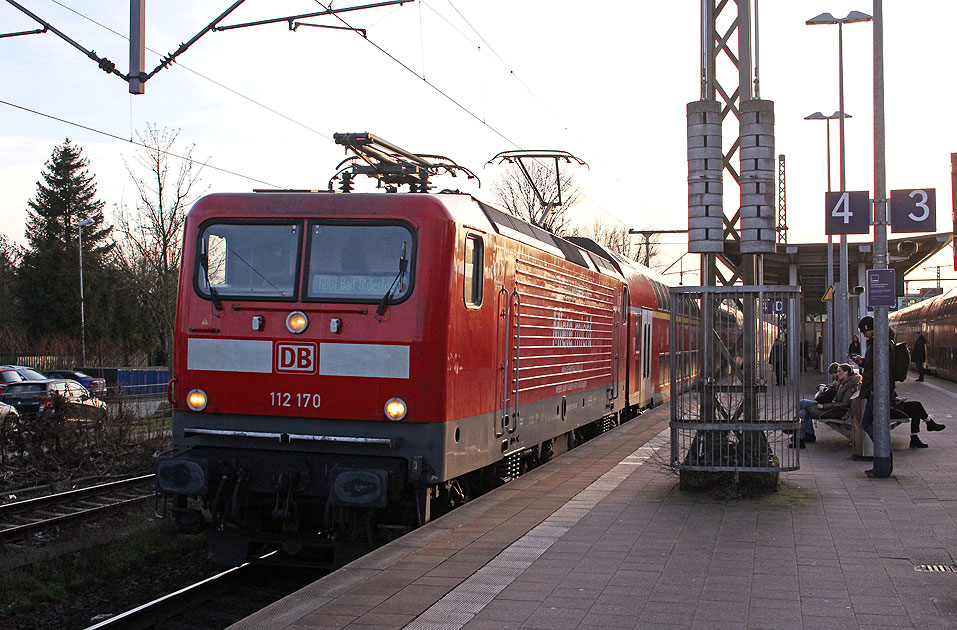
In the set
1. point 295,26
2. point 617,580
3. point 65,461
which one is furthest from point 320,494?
point 65,461

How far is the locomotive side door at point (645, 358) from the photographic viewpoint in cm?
1928

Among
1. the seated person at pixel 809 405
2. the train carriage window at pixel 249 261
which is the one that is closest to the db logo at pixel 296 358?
the train carriage window at pixel 249 261

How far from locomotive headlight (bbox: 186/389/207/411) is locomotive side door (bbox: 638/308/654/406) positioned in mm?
12035

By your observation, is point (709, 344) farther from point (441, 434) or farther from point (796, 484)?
point (441, 434)

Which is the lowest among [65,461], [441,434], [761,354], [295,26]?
[65,461]

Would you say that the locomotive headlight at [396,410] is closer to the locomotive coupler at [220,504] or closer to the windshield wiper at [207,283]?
the locomotive coupler at [220,504]

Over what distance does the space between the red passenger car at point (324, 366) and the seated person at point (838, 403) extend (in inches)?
277

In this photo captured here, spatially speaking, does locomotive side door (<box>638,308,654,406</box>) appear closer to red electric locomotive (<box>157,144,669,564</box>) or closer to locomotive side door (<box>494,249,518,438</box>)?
locomotive side door (<box>494,249,518,438</box>)

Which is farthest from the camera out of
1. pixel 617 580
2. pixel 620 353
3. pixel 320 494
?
pixel 620 353

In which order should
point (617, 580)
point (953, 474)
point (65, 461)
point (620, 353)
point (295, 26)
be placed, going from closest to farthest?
point (617, 580)
point (953, 474)
point (295, 26)
point (65, 461)
point (620, 353)

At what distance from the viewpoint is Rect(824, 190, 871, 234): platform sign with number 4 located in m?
13.6

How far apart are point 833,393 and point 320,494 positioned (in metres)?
9.82

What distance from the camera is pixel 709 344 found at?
9344 mm

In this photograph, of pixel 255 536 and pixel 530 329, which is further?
pixel 530 329
